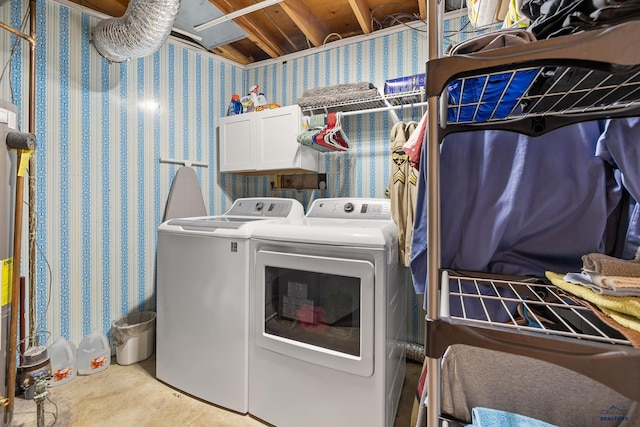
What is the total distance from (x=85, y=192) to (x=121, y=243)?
16.6 inches

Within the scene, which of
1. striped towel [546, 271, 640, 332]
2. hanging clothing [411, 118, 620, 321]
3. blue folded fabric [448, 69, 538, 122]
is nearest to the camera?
striped towel [546, 271, 640, 332]

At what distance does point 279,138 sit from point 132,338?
1800 mm

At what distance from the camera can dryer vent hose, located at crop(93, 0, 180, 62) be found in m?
1.64

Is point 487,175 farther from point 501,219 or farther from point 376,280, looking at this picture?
point 376,280

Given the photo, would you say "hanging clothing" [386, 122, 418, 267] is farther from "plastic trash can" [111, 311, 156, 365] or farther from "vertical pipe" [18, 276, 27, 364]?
"vertical pipe" [18, 276, 27, 364]

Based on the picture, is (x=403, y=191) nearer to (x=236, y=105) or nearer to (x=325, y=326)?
(x=325, y=326)

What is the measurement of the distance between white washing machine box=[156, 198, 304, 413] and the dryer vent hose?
45.3 inches

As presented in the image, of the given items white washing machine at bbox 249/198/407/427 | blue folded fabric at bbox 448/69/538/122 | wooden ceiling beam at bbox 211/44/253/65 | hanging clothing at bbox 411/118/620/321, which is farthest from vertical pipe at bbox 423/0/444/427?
wooden ceiling beam at bbox 211/44/253/65

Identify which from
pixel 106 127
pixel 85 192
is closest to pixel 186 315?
pixel 85 192

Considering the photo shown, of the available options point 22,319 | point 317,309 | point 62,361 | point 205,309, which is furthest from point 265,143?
point 62,361

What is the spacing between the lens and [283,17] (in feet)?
7.26

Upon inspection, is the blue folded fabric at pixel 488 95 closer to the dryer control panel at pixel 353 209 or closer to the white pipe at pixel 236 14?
the dryer control panel at pixel 353 209

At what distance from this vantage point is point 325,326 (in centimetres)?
140

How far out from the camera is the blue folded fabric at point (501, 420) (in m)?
0.66
